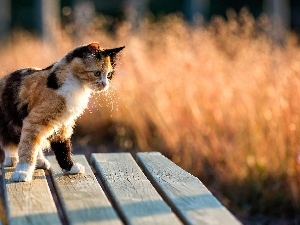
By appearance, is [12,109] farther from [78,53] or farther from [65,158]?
[78,53]

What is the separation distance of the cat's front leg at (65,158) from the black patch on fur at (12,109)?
0.16 m

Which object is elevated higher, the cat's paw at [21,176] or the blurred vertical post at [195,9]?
the cat's paw at [21,176]

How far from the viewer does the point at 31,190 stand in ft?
8.22

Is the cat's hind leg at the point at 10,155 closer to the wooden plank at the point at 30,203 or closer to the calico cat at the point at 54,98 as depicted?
the calico cat at the point at 54,98

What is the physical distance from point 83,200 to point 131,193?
0.56ft

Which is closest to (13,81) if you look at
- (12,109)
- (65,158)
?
(12,109)

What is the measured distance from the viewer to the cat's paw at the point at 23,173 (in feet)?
8.68

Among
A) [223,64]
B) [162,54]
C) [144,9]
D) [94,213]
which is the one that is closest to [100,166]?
[94,213]

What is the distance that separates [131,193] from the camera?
242 centimetres

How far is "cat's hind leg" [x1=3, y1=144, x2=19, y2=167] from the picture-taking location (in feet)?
10.0

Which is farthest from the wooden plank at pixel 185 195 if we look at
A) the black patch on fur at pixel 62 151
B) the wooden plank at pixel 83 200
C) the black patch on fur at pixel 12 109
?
the black patch on fur at pixel 12 109

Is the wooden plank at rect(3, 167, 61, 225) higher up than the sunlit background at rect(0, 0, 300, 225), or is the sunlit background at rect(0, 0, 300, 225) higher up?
the wooden plank at rect(3, 167, 61, 225)

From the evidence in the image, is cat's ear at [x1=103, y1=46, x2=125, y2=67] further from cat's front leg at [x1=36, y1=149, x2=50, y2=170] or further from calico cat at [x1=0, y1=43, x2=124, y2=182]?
cat's front leg at [x1=36, y1=149, x2=50, y2=170]

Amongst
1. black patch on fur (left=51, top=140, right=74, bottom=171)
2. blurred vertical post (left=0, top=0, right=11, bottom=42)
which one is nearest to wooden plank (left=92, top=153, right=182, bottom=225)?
black patch on fur (left=51, top=140, right=74, bottom=171)
